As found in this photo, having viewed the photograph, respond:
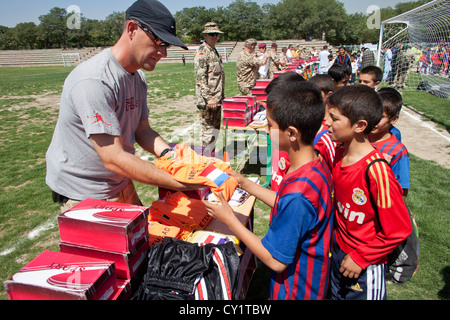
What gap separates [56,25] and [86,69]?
99016mm

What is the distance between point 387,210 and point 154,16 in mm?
1915

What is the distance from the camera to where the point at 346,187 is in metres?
1.96

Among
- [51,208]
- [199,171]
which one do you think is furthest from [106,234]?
[51,208]

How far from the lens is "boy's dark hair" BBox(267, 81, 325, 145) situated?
1655 mm

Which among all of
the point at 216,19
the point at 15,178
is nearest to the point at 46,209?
the point at 15,178

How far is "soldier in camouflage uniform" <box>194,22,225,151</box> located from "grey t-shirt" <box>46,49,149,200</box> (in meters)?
3.94

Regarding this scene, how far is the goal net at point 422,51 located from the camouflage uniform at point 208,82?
743 centimetres

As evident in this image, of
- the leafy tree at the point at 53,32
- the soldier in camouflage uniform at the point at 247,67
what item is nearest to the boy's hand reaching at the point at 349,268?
the soldier in camouflage uniform at the point at 247,67

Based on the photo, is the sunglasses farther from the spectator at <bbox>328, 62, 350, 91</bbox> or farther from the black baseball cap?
the spectator at <bbox>328, 62, 350, 91</bbox>

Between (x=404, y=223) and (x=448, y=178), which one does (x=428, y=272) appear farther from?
(x=448, y=178)

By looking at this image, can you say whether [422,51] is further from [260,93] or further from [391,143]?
[391,143]

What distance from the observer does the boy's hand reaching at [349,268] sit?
1.89 metres
